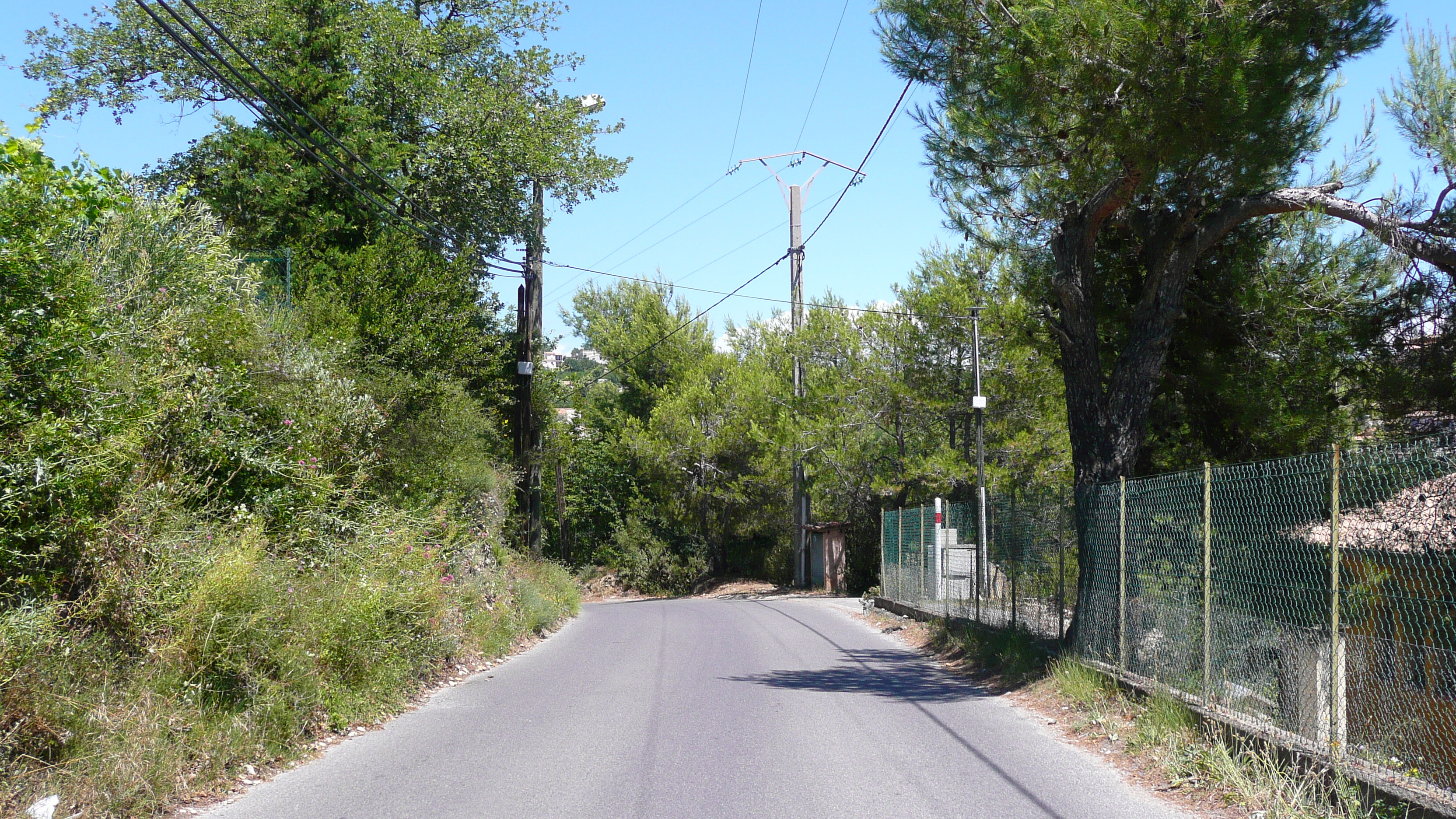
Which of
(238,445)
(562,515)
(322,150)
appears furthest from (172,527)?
(562,515)

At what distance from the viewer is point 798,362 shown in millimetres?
31688

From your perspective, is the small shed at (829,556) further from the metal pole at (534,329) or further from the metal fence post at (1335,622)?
the metal fence post at (1335,622)

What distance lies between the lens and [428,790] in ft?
21.5

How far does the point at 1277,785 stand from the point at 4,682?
6995 millimetres

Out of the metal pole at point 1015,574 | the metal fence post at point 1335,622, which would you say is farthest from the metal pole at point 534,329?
the metal fence post at point 1335,622

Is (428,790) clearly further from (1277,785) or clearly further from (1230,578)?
(1230,578)

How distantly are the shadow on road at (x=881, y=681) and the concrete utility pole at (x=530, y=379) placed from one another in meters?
12.7

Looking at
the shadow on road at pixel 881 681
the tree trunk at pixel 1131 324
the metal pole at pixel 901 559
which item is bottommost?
the shadow on road at pixel 881 681

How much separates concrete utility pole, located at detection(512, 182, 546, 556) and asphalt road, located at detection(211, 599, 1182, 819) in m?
12.1

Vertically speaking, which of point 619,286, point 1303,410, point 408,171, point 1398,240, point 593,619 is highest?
point 619,286

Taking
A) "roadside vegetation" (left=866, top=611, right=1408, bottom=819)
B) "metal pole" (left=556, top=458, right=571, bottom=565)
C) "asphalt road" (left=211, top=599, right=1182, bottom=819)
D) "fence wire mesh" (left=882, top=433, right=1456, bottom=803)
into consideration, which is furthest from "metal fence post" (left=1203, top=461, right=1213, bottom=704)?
"metal pole" (left=556, top=458, right=571, bottom=565)

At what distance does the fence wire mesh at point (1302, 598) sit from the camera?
5.22 meters

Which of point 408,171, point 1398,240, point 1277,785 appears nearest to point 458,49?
point 408,171

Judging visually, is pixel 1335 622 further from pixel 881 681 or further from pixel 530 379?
pixel 530 379
